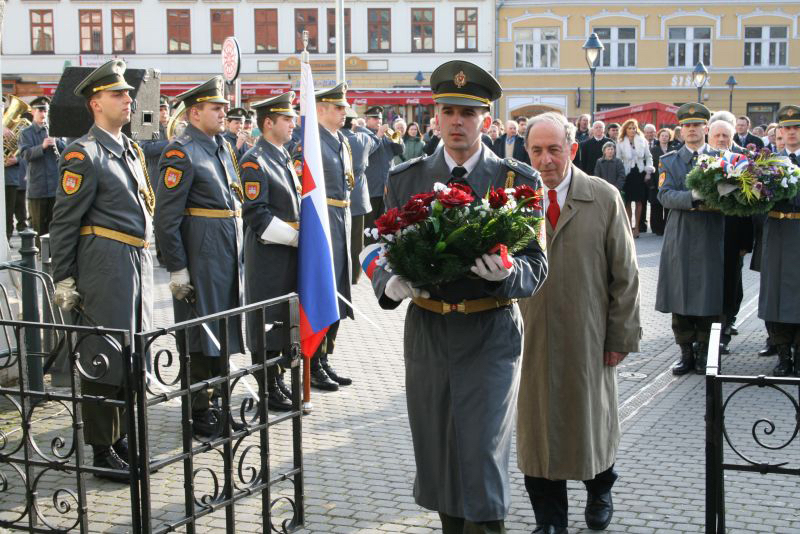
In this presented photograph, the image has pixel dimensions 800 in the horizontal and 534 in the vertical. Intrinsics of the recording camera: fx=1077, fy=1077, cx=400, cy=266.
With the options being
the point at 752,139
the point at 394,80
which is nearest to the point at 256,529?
the point at 752,139

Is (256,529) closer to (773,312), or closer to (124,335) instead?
(124,335)

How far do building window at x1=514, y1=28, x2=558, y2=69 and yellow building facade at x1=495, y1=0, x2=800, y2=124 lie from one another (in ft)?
0.15

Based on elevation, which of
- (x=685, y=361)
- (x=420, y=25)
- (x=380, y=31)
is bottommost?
(x=685, y=361)

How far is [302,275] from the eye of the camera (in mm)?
7391

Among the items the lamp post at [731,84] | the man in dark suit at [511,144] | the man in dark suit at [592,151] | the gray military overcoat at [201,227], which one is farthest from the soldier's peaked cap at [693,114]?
the lamp post at [731,84]

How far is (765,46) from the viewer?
5003 cm

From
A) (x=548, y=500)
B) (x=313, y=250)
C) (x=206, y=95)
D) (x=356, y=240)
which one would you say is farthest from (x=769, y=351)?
(x=206, y=95)

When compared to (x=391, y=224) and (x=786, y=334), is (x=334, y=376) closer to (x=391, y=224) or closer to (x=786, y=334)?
(x=786, y=334)

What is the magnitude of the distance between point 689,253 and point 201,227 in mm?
4207

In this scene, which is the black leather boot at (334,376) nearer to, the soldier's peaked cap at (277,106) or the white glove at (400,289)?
the soldier's peaked cap at (277,106)

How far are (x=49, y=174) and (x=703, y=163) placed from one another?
35.8 feet

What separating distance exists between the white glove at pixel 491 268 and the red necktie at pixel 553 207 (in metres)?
1.37

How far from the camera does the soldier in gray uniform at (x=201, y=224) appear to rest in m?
7.12

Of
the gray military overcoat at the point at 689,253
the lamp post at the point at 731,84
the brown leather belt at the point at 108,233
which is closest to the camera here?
the brown leather belt at the point at 108,233
